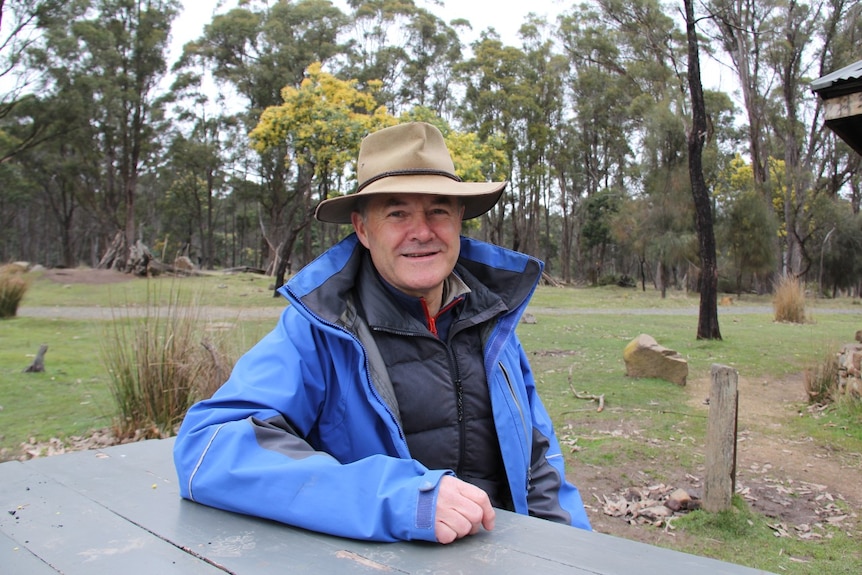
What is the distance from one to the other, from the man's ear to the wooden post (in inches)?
107

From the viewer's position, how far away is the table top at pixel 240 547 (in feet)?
3.30

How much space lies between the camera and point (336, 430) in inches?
60.0

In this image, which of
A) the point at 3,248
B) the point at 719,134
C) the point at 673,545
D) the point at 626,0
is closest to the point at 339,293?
the point at 673,545

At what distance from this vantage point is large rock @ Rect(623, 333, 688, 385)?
7.31 metres

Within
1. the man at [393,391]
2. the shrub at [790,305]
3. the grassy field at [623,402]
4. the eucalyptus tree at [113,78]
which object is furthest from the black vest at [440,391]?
the eucalyptus tree at [113,78]

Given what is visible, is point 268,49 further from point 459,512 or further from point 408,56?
point 459,512

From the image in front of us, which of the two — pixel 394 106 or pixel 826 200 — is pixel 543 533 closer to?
pixel 826 200

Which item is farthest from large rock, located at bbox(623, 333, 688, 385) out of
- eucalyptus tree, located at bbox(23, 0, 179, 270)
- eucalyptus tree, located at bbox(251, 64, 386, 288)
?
eucalyptus tree, located at bbox(23, 0, 179, 270)

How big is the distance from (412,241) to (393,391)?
432 millimetres

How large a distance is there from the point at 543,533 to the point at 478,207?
114 centimetres

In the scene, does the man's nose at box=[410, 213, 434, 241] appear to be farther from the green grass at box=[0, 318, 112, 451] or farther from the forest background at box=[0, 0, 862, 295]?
the forest background at box=[0, 0, 862, 295]

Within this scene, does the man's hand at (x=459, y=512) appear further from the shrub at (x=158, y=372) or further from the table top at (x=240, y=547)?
the shrub at (x=158, y=372)

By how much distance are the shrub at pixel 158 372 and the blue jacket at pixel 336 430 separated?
2.87m

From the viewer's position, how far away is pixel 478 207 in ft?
6.79
